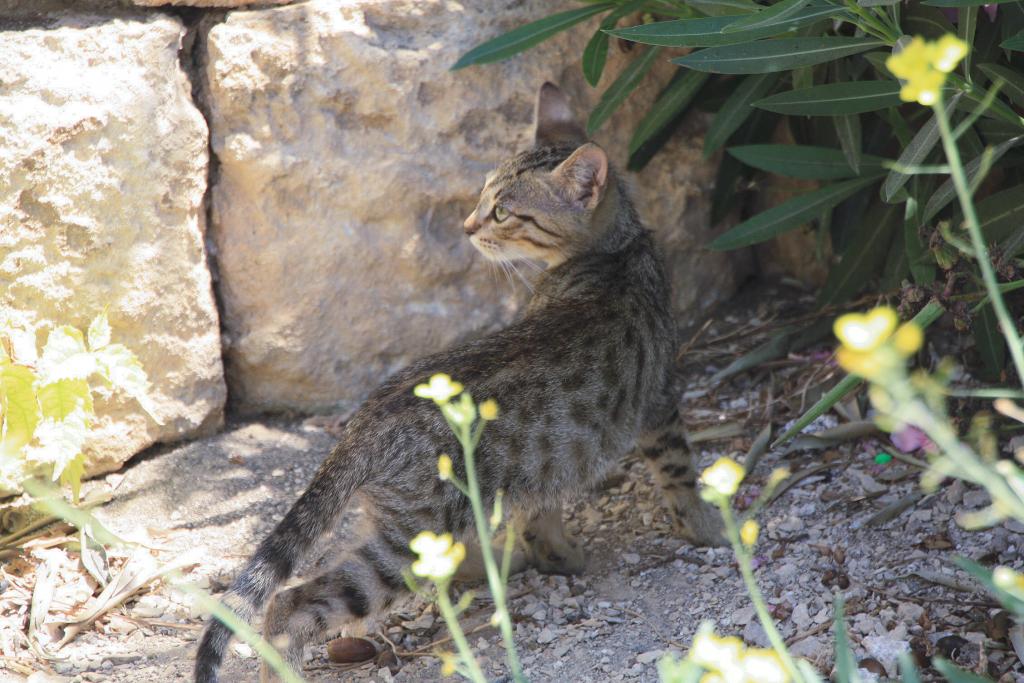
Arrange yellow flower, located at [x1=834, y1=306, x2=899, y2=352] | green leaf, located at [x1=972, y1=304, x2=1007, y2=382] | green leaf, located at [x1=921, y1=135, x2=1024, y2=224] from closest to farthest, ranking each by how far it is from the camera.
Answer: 1. yellow flower, located at [x1=834, y1=306, x2=899, y2=352]
2. green leaf, located at [x1=921, y1=135, x2=1024, y2=224]
3. green leaf, located at [x1=972, y1=304, x2=1007, y2=382]

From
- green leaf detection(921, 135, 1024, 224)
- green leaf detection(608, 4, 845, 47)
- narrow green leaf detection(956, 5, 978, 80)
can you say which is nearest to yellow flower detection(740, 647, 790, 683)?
green leaf detection(608, 4, 845, 47)

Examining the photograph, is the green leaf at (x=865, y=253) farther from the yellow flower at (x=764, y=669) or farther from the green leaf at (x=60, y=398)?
the yellow flower at (x=764, y=669)

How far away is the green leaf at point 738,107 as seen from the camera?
4446mm

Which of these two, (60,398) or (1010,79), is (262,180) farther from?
(1010,79)

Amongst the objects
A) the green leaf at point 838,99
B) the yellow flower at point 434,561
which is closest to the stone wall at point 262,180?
the green leaf at point 838,99

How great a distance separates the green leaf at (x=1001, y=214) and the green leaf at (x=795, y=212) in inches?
25.1

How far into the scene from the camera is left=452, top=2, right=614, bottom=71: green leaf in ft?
13.7

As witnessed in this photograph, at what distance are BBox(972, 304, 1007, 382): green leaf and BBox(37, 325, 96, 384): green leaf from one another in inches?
129

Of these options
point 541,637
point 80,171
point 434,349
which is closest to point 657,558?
point 541,637

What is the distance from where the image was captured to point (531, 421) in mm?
3365

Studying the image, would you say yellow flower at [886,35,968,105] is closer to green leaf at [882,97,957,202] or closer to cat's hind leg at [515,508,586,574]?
green leaf at [882,97,957,202]

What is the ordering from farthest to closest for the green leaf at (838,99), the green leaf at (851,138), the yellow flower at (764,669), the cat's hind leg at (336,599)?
the green leaf at (851,138) → the green leaf at (838,99) → the cat's hind leg at (336,599) → the yellow flower at (764,669)

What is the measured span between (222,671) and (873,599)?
2.13 metres

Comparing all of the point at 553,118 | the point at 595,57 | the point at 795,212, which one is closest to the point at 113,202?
the point at 553,118
